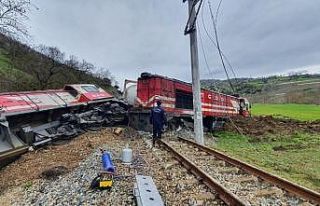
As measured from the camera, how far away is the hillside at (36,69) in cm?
2472

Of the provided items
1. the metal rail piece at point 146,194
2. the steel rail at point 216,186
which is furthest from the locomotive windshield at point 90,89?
the metal rail piece at point 146,194

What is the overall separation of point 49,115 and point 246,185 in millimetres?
10148

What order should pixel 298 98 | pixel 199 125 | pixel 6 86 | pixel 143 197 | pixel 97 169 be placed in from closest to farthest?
pixel 143 197
pixel 97 169
pixel 199 125
pixel 6 86
pixel 298 98

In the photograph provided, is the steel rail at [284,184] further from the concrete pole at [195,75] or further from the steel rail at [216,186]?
the concrete pole at [195,75]

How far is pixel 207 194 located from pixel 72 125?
979 centimetres

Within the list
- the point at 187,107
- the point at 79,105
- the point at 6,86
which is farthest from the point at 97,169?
the point at 6,86

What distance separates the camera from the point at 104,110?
17.6m

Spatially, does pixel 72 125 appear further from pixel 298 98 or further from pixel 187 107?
pixel 298 98

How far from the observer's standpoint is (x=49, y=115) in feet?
48.4

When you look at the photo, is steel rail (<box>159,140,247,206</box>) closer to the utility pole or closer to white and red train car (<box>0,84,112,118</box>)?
the utility pole

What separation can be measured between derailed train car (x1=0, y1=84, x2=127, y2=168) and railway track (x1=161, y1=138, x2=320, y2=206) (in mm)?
5434

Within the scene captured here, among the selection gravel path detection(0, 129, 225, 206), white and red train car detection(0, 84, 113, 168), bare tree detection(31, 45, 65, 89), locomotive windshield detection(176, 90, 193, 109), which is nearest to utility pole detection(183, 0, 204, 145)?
gravel path detection(0, 129, 225, 206)

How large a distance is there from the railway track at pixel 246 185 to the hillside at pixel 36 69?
17572mm

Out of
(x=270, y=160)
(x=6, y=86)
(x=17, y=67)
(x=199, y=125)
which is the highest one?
(x=17, y=67)
